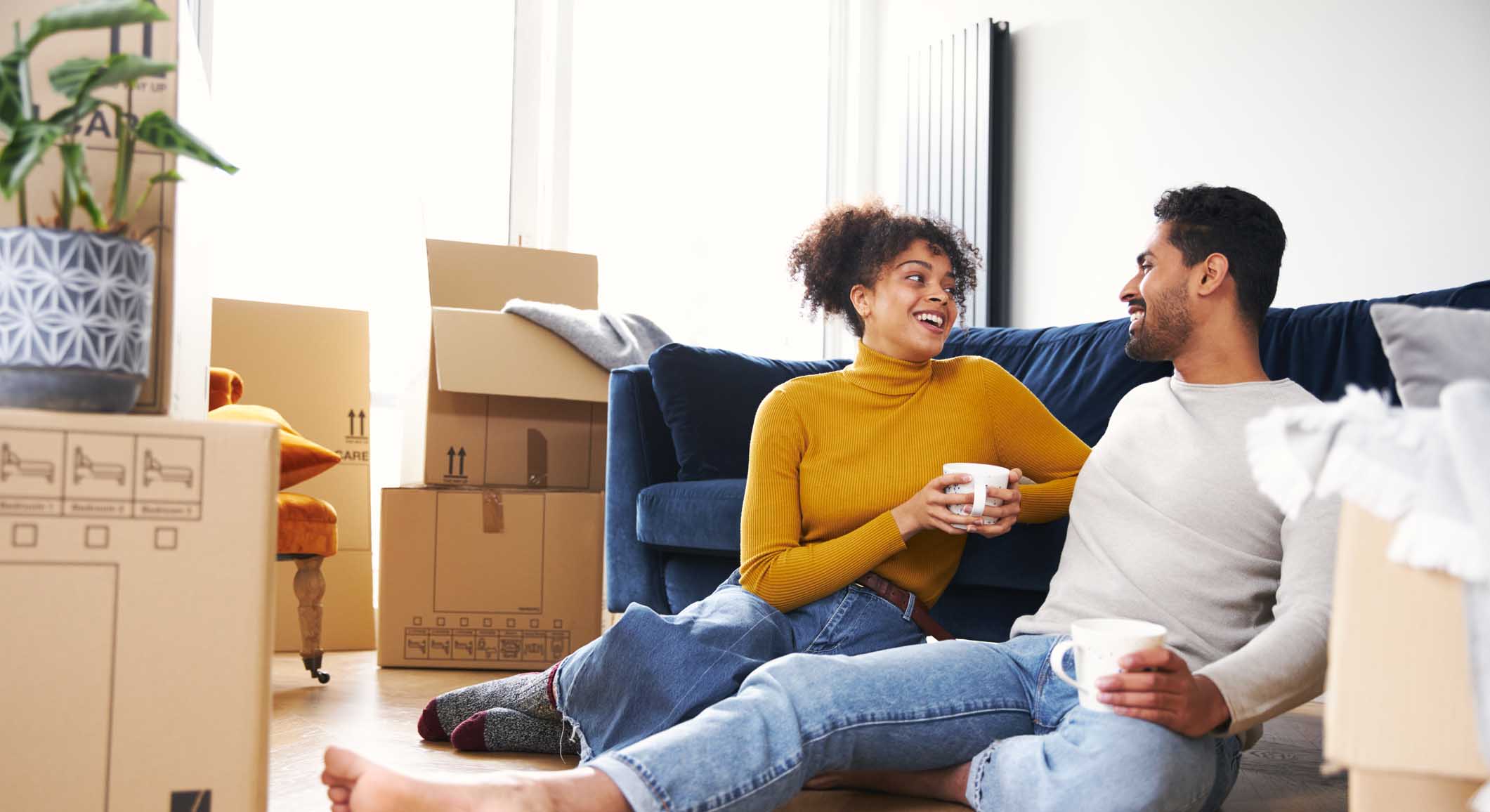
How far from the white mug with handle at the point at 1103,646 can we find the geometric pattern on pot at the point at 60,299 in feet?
2.97

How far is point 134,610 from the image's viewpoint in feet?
3.04

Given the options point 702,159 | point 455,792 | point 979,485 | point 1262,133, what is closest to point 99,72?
point 455,792

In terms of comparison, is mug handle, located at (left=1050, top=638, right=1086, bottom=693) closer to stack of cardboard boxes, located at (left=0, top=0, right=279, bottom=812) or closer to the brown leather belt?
the brown leather belt

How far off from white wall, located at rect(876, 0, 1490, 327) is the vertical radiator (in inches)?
2.1

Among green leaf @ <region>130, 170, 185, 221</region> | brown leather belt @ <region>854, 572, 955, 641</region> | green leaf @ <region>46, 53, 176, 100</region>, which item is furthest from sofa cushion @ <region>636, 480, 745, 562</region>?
green leaf @ <region>46, 53, 176, 100</region>

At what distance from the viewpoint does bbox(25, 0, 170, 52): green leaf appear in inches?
35.3

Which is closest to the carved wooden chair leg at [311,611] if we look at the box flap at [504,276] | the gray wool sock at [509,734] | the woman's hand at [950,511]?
the gray wool sock at [509,734]

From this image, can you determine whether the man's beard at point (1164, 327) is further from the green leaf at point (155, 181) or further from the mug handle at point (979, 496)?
the green leaf at point (155, 181)

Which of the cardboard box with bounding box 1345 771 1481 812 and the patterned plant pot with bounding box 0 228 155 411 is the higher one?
the patterned plant pot with bounding box 0 228 155 411

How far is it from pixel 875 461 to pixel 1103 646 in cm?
63

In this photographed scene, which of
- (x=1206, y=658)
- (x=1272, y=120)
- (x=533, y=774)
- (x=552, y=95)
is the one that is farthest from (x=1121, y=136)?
(x=533, y=774)

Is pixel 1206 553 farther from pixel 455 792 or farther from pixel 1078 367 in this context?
pixel 1078 367

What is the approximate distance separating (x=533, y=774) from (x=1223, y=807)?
0.95m

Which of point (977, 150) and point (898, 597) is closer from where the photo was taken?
point (898, 597)
